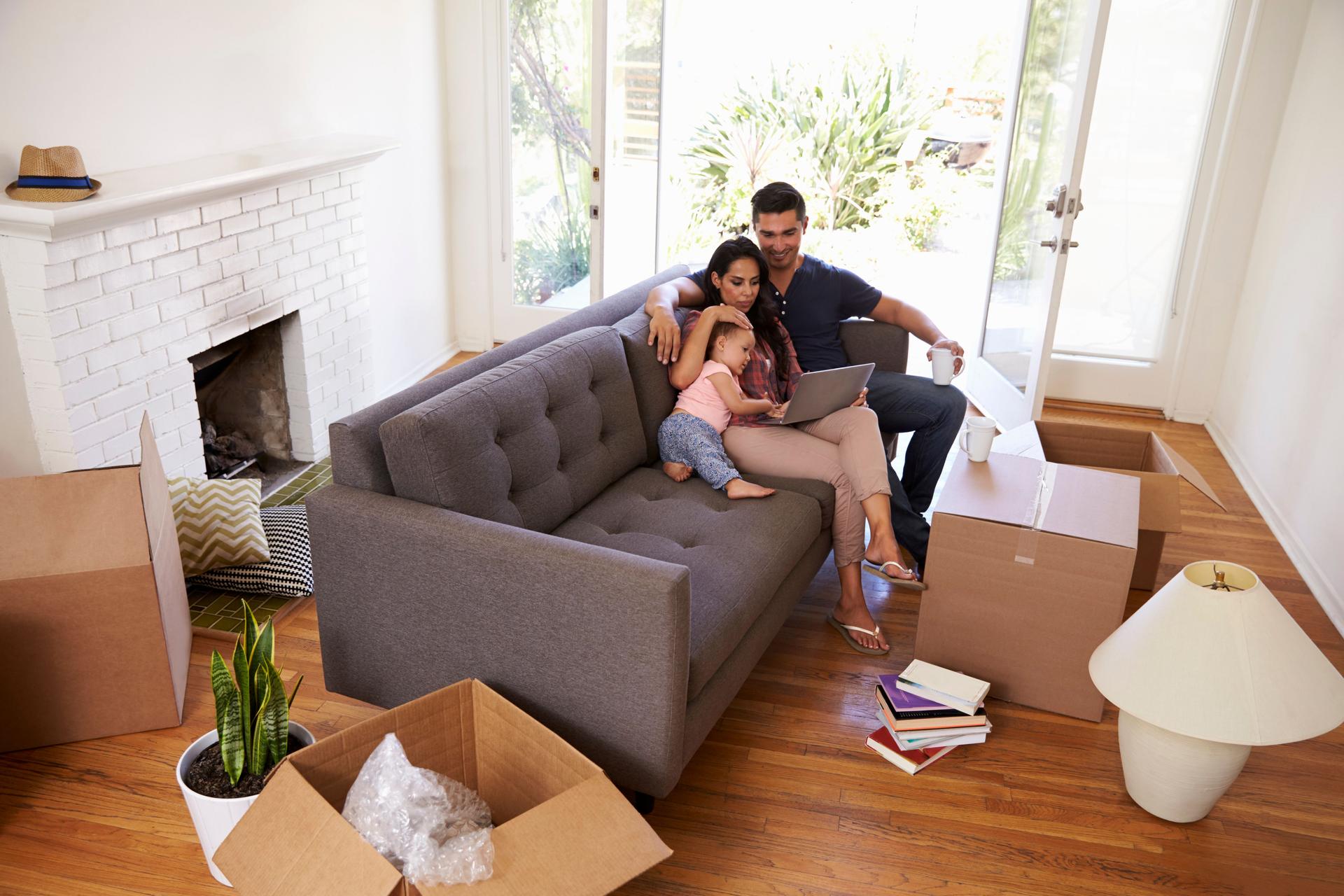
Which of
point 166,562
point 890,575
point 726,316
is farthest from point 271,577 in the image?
point 890,575

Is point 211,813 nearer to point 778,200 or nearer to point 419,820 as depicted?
point 419,820

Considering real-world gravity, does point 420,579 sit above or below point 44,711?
Answer: above

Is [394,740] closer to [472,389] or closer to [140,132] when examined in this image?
[472,389]

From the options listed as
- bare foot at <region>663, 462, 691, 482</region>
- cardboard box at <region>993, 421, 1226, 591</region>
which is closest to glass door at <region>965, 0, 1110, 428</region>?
cardboard box at <region>993, 421, 1226, 591</region>

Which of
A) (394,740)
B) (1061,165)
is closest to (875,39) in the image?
(1061,165)

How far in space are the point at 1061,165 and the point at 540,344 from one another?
216cm

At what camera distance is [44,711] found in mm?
2221

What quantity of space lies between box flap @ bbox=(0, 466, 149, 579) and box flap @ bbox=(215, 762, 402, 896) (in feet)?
2.51

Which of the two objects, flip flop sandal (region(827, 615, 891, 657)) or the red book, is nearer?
the red book

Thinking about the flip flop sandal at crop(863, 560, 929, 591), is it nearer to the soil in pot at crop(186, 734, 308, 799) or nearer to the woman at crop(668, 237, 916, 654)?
the woman at crop(668, 237, 916, 654)

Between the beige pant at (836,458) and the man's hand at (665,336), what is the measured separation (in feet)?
0.91

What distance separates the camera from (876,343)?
3379 mm

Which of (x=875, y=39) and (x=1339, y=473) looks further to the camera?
(x=875, y=39)

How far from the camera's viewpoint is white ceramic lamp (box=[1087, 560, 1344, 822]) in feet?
6.13
